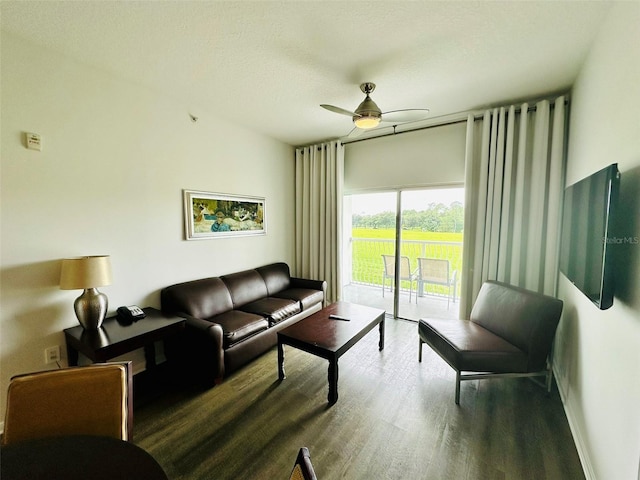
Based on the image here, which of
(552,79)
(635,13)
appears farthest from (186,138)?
(552,79)

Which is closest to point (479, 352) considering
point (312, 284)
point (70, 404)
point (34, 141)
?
point (312, 284)

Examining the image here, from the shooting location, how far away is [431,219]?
3.62m

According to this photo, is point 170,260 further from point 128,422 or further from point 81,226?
point 128,422

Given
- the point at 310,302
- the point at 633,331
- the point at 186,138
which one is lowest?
the point at 310,302

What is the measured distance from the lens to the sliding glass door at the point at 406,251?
11.7ft

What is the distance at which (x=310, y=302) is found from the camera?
350cm

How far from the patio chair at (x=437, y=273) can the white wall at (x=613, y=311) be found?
1812mm

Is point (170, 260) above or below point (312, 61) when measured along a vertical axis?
below

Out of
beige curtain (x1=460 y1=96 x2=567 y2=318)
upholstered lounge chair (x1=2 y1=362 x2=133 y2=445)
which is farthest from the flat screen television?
upholstered lounge chair (x1=2 y1=362 x2=133 y2=445)

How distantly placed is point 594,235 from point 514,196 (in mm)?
1623

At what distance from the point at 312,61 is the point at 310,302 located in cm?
265

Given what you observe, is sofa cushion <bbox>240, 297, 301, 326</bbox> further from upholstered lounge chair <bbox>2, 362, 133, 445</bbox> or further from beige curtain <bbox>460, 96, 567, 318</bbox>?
beige curtain <bbox>460, 96, 567, 318</bbox>

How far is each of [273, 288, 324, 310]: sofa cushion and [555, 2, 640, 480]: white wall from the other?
2526 mm

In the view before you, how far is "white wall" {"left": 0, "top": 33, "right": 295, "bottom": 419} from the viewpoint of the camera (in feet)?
6.08
